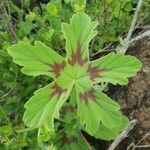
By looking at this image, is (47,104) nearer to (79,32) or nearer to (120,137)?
(79,32)

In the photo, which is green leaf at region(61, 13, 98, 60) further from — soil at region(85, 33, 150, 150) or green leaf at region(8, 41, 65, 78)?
soil at region(85, 33, 150, 150)

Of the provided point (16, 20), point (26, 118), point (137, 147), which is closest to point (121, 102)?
point (137, 147)

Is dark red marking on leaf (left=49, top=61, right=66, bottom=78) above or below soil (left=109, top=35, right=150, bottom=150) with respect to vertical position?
above

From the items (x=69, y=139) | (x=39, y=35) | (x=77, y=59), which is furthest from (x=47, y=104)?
(x=39, y=35)

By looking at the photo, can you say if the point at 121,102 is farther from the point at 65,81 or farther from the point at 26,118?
the point at 26,118

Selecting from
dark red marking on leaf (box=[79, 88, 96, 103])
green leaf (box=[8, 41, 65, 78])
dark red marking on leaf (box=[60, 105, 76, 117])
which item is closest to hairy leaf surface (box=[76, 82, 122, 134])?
dark red marking on leaf (box=[79, 88, 96, 103])

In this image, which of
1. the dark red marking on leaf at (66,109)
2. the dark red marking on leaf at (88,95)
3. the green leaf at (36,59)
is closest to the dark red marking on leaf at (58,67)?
the green leaf at (36,59)
